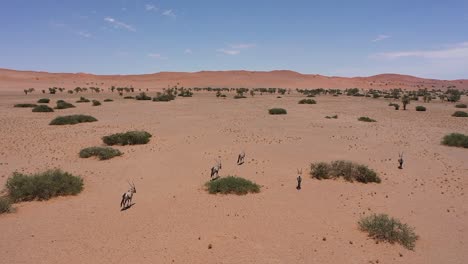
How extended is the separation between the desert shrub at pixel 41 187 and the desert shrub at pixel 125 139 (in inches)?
318

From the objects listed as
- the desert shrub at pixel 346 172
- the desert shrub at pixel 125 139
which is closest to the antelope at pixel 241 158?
the desert shrub at pixel 346 172

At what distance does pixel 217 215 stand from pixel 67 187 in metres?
5.59

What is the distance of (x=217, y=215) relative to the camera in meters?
11.3

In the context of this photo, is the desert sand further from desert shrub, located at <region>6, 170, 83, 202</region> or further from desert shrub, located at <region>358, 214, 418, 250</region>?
desert shrub, located at <region>6, 170, 83, 202</region>

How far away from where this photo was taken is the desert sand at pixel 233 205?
9086 mm

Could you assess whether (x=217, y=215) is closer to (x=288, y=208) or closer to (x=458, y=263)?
→ (x=288, y=208)

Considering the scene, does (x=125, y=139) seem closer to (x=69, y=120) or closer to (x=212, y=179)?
(x=212, y=179)

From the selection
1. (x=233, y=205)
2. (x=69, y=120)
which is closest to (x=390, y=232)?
(x=233, y=205)

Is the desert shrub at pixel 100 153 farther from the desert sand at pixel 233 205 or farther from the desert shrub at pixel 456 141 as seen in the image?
the desert shrub at pixel 456 141

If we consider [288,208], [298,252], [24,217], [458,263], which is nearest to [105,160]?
[24,217]

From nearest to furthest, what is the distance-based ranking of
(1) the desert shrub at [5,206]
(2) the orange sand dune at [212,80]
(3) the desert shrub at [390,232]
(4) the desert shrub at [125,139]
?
(3) the desert shrub at [390,232], (1) the desert shrub at [5,206], (4) the desert shrub at [125,139], (2) the orange sand dune at [212,80]

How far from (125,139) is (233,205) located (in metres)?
11.4

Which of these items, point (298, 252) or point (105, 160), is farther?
point (105, 160)

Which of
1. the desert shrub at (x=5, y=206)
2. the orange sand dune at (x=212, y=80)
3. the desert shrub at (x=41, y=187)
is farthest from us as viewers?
the orange sand dune at (x=212, y=80)
